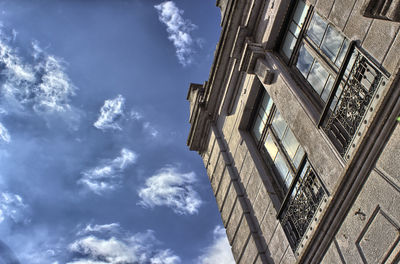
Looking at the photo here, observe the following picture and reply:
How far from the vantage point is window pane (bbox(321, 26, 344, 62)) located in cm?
871

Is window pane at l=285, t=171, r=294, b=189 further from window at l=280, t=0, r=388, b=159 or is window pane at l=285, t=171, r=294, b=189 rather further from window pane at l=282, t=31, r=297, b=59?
window pane at l=282, t=31, r=297, b=59

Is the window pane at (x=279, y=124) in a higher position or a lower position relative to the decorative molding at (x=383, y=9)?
higher

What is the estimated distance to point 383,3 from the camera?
6.14 meters

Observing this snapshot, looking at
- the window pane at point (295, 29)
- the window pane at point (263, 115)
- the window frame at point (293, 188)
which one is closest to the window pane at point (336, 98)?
the window frame at point (293, 188)

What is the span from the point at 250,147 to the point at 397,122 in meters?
6.53

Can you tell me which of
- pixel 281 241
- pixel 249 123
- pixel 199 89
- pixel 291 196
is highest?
pixel 199 89

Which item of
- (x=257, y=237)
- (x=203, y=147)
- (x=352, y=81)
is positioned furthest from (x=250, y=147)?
(x=352, y=81)

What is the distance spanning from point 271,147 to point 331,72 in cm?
342

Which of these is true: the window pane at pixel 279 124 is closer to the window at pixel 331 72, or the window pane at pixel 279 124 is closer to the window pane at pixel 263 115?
the window pane at pixel 263 115

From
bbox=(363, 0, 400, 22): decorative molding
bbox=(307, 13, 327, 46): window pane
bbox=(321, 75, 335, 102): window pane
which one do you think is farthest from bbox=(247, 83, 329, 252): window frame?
bbox=(363, 0, 400, 22): decorative molding

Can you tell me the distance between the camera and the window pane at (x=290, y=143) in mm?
10161

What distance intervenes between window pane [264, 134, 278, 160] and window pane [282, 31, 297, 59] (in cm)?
275

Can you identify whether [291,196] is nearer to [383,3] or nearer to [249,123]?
[249,123]

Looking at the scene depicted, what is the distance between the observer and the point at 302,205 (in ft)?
28.7
